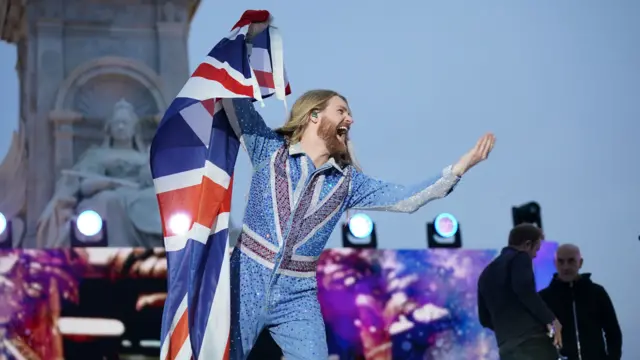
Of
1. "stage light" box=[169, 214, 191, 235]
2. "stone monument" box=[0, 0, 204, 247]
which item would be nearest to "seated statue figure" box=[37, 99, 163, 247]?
"stone monument" box=[0, 0, 204, 247]

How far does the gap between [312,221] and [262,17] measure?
0.76 m

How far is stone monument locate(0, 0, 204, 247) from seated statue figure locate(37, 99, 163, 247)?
0.05 feet

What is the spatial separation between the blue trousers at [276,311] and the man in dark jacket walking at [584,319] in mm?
2724

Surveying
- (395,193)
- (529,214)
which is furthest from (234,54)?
(529,214)

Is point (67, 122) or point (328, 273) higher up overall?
point (67, 122)

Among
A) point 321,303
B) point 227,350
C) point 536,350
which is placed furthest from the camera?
point 321,303

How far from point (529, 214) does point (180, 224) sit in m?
4.09

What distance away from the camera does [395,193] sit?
154 inches

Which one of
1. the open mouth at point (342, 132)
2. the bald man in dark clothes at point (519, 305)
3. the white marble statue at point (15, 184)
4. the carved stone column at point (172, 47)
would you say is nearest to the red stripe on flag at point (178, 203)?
the open mouth at point (342, 132)

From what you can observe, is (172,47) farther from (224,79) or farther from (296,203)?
(296,203)

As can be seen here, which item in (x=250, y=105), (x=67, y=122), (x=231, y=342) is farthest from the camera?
(x=67, y=122)

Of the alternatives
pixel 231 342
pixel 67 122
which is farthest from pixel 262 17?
pixel 67 122

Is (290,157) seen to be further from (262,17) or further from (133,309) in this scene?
(133,309)

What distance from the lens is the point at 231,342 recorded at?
375 cm
